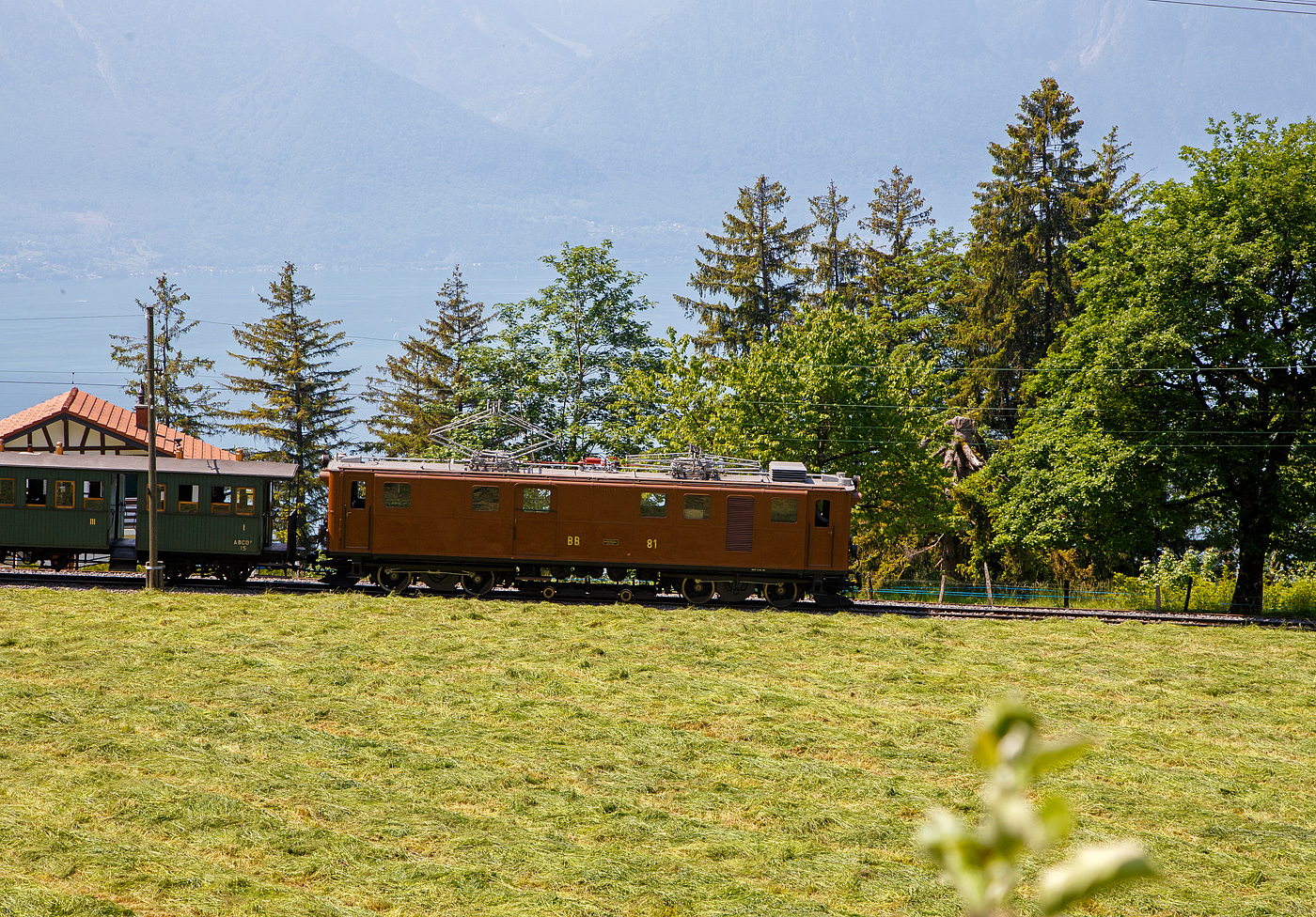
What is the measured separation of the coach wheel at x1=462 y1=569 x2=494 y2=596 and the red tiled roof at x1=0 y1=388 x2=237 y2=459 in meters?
14.5

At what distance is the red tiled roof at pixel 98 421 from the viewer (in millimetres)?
37594

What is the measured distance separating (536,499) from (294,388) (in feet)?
109

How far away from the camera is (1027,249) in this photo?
46.7 meters

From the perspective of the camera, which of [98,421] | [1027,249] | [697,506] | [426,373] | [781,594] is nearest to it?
[697,506]

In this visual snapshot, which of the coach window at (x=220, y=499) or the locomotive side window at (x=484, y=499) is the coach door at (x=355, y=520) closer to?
the locomotive side window at (x=484, y=499)

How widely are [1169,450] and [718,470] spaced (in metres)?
12.9

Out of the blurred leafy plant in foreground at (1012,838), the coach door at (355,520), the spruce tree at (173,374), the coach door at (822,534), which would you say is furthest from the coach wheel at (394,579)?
the spruce tree at (173,374)

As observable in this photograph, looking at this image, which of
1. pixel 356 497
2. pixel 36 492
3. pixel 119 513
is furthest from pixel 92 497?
pixel 356 497

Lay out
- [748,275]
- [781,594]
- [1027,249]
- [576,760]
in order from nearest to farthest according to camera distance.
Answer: [576,760] → [781,594] → [1027,249] → [748,275]

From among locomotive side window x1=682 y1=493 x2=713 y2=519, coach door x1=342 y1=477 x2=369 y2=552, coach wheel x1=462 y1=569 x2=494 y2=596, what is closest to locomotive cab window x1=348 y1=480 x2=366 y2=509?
coach door x1=342 y1=477 x2=369 y2=552

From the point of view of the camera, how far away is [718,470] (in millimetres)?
27000

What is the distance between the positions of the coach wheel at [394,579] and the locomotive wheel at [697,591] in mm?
6972

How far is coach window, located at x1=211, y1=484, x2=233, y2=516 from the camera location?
26641 mm

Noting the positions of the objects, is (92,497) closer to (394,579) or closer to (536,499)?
(394,579)
